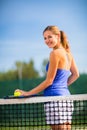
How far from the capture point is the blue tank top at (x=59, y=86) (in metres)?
1.65

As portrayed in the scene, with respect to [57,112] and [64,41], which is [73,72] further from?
[57,112]

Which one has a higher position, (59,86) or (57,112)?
(59,86)

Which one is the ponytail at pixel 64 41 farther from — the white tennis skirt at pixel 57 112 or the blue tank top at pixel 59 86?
the white tennis skirt at pixel 57 112

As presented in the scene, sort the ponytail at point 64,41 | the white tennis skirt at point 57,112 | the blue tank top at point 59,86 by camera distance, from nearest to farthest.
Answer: the white tennis skirt at point 57,112
the blue tank top at point 59,86
the ponytail at point 64,41

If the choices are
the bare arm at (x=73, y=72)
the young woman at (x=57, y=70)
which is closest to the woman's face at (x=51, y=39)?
the young woman at (x=57, y=70)

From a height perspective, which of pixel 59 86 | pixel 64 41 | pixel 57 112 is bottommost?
pixel 57 112

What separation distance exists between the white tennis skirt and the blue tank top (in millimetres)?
65

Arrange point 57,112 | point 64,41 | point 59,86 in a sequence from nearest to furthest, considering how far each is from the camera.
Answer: point 57,112, point 59,86, point 64,41

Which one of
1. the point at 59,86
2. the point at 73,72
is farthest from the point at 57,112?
the point at 73,72

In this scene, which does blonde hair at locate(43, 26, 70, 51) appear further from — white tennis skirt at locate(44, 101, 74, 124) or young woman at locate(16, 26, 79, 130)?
white tennis skirt at locate(44, 101, 74, 124)

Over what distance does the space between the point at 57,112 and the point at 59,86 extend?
151 mm

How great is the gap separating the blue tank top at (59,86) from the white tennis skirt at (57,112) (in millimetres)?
65

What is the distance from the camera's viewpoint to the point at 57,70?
1.66 metres

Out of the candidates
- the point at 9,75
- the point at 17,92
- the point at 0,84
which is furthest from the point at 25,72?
the point at 17,92
